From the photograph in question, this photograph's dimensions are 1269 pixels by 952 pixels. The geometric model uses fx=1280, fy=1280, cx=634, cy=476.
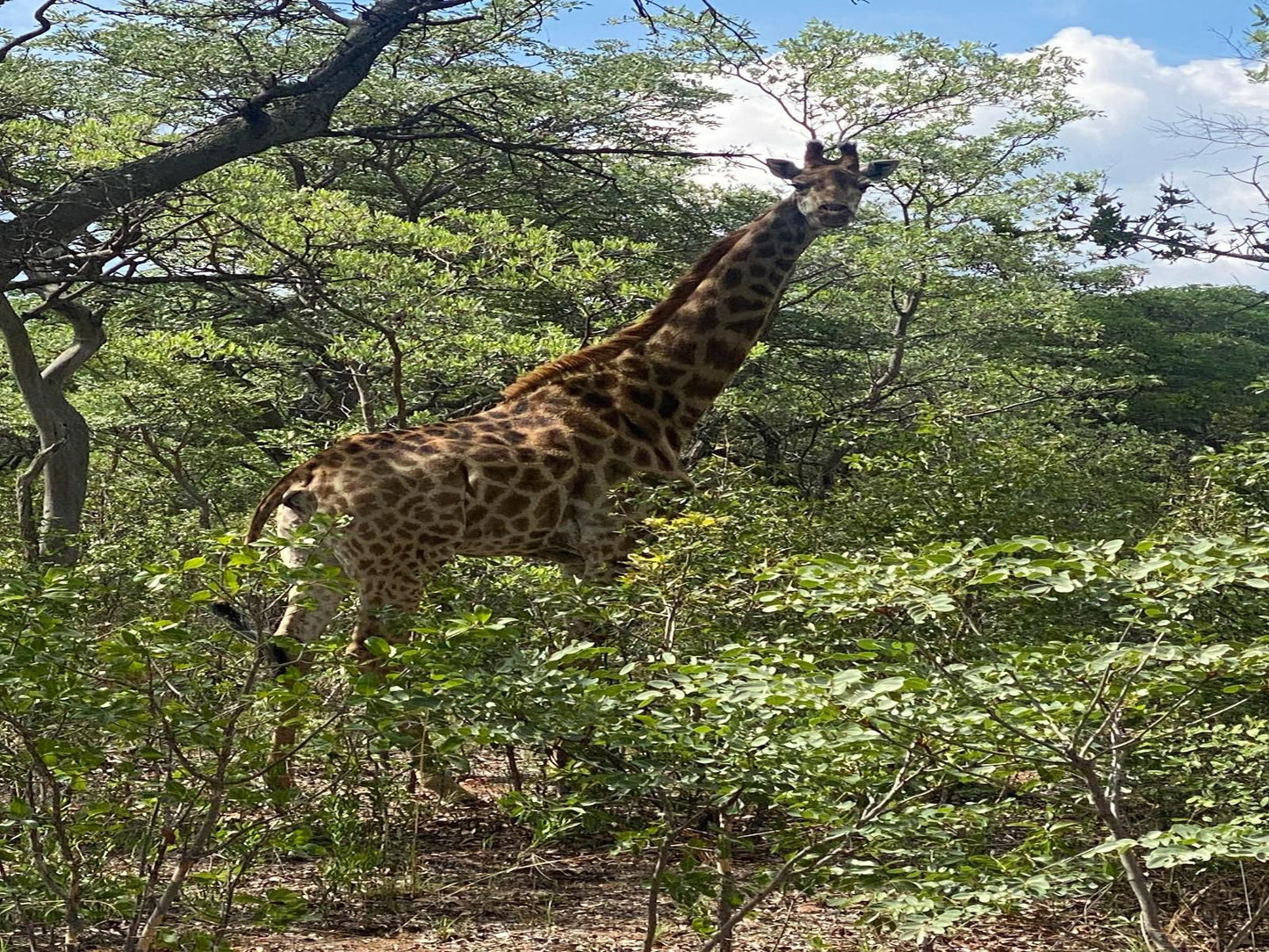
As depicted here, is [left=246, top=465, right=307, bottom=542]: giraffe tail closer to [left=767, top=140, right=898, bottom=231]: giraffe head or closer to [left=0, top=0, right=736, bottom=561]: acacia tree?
[left=0, top=0, right=736, bottom=561]: acacia tree

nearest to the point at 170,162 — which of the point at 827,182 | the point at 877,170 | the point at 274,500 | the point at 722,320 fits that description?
the point at 274,500

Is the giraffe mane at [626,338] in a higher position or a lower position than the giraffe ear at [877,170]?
lower

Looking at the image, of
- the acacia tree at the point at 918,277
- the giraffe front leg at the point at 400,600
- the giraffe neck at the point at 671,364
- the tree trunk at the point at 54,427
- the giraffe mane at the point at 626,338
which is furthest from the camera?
the acacia tree at the point at 918,277

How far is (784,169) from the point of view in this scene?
26.8ft

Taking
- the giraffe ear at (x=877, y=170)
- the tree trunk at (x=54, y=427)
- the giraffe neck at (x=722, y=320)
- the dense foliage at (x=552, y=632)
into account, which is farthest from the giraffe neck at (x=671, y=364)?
the tree trunk at (x=54, y=427)

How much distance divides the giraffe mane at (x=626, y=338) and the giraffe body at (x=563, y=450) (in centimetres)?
1

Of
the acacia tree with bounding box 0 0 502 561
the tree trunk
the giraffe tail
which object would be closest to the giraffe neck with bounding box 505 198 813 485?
the giraffe tail

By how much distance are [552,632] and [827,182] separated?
387 cm

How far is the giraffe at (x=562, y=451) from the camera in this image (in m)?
6.43

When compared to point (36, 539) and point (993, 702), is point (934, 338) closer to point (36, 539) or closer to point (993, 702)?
point (36, 539)

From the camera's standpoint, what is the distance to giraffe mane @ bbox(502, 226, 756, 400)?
7.41 metres

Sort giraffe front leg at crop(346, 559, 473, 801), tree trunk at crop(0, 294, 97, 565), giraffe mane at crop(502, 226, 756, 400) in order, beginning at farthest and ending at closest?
tree trunk at crop(0, 294, 97, 565) → giraffe mane at crop(502, 226, 756, 400) → giraffe front leg at crop(346, 559, 473, 801)

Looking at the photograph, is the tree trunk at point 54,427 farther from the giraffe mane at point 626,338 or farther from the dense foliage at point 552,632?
the giraffe mane at point 626,338

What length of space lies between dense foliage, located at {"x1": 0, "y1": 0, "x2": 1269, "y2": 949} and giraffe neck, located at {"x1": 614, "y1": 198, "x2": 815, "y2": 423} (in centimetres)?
84
